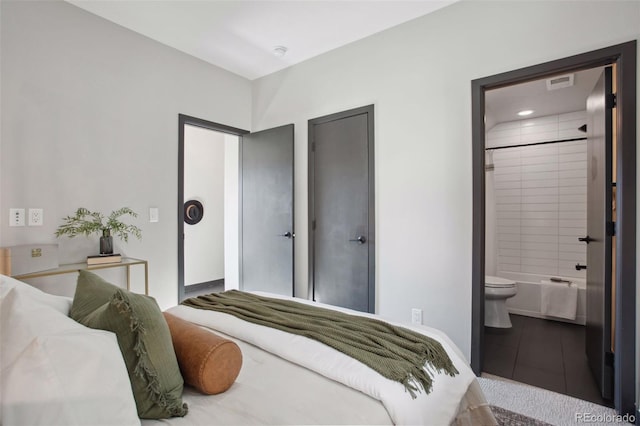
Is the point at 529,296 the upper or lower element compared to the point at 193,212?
lower

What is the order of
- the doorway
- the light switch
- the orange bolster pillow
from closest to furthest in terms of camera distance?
the orange bolster pillow → the light switch → the doorway

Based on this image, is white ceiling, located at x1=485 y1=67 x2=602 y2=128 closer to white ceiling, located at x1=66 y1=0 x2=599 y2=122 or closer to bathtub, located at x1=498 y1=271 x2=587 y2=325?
white ceiling, located at x1=66 y1=0 x2=599 y2=122

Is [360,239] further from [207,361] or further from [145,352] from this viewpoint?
[145,352]

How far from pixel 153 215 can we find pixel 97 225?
0.57 meters

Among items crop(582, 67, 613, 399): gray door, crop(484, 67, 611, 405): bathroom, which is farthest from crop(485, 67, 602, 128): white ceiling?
crop(582, 67, 613, 399): gray door

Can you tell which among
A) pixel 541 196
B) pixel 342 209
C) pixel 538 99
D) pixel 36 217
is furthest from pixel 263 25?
pixel 541 196

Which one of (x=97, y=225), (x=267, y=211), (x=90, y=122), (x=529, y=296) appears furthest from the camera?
(x=529, y=296)

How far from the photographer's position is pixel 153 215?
305 cm

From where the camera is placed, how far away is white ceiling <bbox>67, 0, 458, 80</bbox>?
2.57 metres

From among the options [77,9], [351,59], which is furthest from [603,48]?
[77,9]

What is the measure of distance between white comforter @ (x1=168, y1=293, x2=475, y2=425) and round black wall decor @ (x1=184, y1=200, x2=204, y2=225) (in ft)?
12.1

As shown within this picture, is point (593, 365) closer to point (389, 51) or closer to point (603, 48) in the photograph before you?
point (603, 48)

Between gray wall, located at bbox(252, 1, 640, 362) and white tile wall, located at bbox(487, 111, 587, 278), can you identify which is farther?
white tile wall, located at bbox(487, 111, 587, 278)

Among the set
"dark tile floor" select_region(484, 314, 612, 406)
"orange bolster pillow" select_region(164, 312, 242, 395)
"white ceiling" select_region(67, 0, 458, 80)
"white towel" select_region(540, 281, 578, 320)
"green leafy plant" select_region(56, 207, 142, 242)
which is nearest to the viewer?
"orange bolster pillow" select_region(164, 312, 242, 395)
